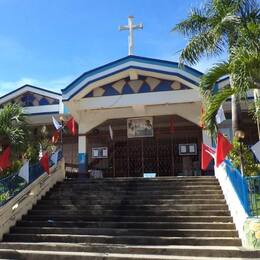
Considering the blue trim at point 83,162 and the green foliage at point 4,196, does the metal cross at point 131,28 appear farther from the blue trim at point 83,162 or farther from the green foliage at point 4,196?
the green foliage at point 4,196

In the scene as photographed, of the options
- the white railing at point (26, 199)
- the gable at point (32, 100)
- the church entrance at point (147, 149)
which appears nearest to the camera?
the white railing at point (26, 199)

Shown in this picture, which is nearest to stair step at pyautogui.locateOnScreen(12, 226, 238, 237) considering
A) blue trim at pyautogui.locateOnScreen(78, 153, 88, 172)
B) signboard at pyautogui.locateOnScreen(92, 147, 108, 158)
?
blue trim at pyautogui.locateOnScreen(78, 153, 88, 172)

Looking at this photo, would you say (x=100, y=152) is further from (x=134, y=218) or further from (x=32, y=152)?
(x=134, y=218)

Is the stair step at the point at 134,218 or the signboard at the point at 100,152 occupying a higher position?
the signboard at the point at 100,152

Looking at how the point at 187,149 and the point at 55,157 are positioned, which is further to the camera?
the point at 187,149

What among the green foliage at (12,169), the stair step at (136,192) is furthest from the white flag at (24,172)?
the green foliage at (12,169)

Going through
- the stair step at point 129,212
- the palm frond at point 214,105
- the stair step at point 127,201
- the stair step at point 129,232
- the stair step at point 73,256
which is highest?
the palm frond at point 214,105

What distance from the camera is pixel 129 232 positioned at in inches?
403

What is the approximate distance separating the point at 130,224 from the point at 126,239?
82cm

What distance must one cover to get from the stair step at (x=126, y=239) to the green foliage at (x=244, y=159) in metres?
3.49

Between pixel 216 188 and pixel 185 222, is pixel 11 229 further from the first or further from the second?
pixel 216 188

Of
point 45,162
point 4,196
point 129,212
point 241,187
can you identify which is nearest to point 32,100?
point 45,162

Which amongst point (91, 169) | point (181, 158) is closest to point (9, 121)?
point (91, 169)

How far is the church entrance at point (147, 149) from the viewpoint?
61.0ft
